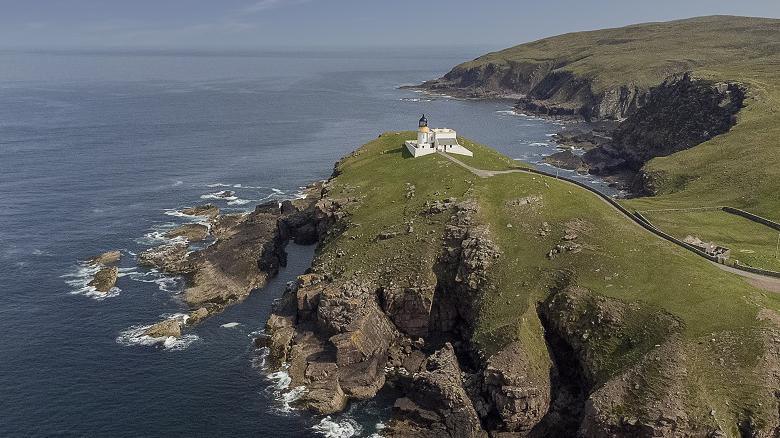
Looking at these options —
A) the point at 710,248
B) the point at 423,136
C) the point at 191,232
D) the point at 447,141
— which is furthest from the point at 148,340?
the point at 710,248

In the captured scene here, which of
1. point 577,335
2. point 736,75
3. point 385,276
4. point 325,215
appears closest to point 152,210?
point 325,215

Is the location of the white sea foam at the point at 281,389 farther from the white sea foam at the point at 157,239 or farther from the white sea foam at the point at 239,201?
the white sea foam at the point at 239,201

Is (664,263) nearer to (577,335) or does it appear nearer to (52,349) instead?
(577,335)

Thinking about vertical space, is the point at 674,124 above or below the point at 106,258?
above

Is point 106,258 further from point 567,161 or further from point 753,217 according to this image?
point 567,161

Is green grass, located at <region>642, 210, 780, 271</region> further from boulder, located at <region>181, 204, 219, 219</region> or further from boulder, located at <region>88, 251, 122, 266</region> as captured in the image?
boulder, located at <region>88, 251, 122, 266</region>

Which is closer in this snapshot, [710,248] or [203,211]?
[710,248]

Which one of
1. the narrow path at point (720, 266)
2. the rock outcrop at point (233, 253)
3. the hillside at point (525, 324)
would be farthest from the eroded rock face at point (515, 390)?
the rock outcrop at point (233, 253)
